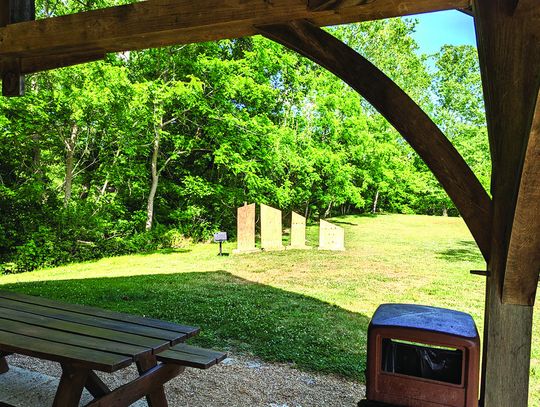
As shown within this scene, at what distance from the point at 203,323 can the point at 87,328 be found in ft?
9.74

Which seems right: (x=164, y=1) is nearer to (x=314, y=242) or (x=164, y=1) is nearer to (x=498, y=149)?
(x=498, y=149)

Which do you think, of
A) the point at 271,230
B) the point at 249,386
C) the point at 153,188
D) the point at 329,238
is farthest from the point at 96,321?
the point at 153,188

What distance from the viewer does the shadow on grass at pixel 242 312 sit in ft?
14.4

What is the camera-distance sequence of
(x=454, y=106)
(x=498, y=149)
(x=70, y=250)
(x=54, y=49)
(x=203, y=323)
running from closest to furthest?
(x=498, y=149)
(x=54, y=49)
(x=203, y=323)
(x=70, y=250)
(x=454, y=106)

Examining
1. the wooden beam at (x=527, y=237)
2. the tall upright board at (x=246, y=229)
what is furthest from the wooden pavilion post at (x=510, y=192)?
the tall upright board at (x=246, y=229)

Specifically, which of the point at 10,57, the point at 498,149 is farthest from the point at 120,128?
the point at 498,149

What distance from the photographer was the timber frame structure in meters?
1.66

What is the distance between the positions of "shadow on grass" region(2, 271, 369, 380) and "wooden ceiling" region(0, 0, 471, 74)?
2.99m

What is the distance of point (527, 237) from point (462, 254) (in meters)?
11.2

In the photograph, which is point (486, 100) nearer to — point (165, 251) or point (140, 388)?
point (140, 388)

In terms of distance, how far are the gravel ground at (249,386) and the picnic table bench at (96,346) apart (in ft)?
2.66

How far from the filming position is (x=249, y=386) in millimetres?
3510

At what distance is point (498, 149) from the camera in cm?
182

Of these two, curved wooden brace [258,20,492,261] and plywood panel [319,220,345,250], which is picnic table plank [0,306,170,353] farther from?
plywood panel [319,220,345,250]
